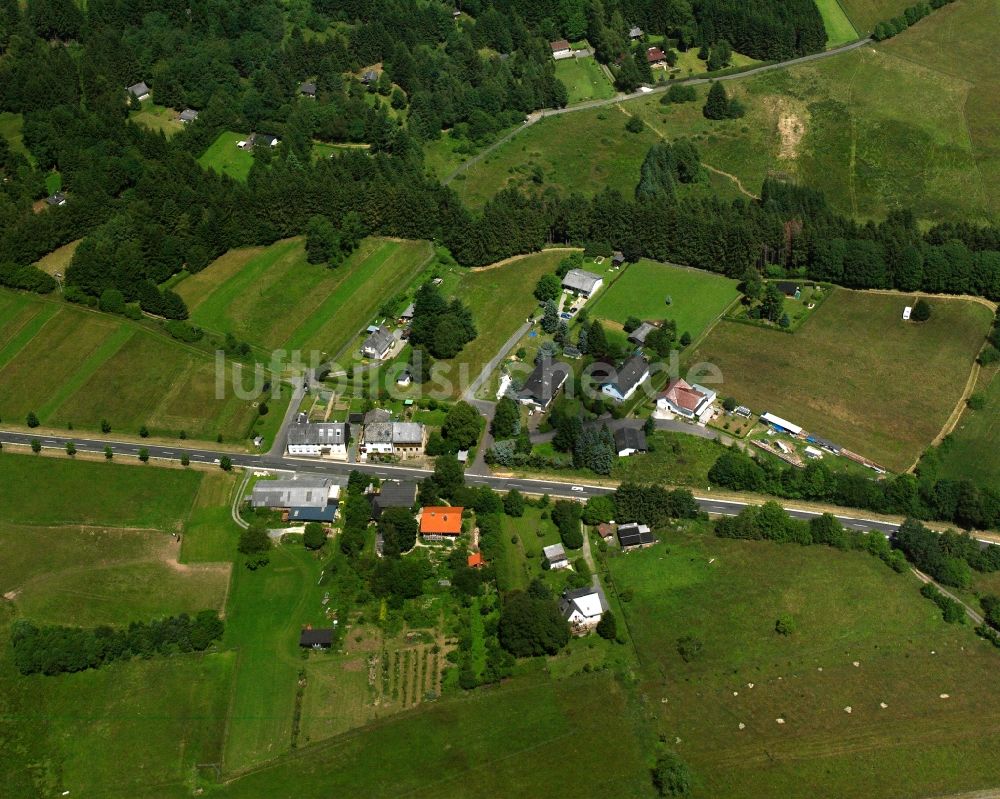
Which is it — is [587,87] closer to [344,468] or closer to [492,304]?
[492,304]

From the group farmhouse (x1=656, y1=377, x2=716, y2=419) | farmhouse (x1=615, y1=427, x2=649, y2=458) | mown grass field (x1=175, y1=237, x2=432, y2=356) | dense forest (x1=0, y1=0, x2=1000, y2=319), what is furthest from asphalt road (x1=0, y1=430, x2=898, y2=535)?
dense forest (x1=0, y1=0, x2=1000, y2=319)

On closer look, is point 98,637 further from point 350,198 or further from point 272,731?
point 350,198

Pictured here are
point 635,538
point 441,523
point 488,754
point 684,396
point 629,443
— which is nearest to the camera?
point 488,754

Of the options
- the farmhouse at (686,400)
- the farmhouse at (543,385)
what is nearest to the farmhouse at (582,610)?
the farmhouse at (543,385)

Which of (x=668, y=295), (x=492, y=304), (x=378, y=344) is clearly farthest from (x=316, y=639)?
→ (x=668, y=295)

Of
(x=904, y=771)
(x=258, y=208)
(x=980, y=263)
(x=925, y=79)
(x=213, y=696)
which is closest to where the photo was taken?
(x=904, y=771)

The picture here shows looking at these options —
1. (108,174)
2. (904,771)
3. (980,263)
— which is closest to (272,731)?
(904,771)
